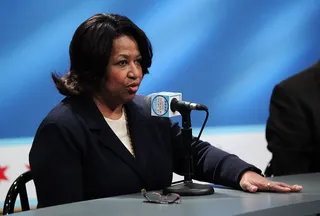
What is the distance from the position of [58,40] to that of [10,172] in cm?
76

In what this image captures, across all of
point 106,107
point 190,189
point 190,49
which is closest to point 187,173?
point 190,189

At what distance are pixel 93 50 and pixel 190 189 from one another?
0.65 meters

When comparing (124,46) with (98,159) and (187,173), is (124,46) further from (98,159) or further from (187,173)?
(187,173)

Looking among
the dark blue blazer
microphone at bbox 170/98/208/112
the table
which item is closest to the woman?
the dark blue blazer

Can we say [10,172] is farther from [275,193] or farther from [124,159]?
[275,193]

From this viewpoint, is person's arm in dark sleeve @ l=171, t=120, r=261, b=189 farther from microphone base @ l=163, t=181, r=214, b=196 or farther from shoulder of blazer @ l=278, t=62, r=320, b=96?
shoulder of blazer @ l=278, t=62, r=320, b=96

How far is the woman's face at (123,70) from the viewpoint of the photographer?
237 cm

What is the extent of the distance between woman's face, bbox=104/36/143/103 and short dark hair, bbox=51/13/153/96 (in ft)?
0.08

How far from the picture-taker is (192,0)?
12.2 ft

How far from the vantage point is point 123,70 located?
2371 millimetres

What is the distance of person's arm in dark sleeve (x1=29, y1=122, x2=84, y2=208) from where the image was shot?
220 cm

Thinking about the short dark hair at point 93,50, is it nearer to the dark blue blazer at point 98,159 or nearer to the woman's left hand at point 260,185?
the dark blue blazer at point 98,159

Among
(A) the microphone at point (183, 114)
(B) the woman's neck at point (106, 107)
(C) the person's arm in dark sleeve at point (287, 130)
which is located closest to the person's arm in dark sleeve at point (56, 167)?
(B) the woman's neck at point (106, 107)

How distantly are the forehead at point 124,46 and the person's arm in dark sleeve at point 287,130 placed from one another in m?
0.61
